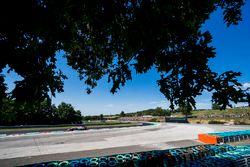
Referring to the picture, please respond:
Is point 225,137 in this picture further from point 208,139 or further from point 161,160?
point 161,160

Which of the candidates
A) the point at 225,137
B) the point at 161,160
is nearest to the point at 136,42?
the point at 161,160

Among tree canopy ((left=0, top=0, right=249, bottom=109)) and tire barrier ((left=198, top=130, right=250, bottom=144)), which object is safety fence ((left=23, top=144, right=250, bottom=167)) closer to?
tree canopy ((left=0, top=0, right=249, bottom=109))

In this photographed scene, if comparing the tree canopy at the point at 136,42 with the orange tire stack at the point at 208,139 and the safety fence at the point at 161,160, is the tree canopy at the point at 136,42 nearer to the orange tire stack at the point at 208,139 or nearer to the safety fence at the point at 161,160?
the safety fence at the point at 161,160

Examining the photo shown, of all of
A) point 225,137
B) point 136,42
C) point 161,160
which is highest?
point 136,42

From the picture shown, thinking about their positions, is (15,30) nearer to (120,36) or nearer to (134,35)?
(134,35)

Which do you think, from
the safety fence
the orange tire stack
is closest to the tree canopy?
Answer: the safety fence

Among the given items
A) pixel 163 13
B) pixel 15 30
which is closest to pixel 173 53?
pixel 163 13

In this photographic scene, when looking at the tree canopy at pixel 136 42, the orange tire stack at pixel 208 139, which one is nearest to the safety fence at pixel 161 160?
the tree canopy at pixel 136 42

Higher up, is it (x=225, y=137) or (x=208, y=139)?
(x=225, y=137)

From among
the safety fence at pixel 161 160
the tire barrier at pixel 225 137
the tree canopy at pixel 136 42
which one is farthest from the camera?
the tire barrier at pixel 225 137

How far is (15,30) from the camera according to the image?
4.69 meters

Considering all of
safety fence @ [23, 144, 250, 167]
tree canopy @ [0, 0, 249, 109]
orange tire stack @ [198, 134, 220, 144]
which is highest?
tree canopy @ [0, 0, 249, 109]

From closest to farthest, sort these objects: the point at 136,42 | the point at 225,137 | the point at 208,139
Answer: the point at 136,42 → the point at 225,137 → the point at 208,139

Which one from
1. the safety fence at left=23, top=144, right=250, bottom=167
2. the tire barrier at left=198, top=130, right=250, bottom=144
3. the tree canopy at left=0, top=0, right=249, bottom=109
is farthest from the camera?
the tire barrier at left=198, top=130, right=250, bottom=144
